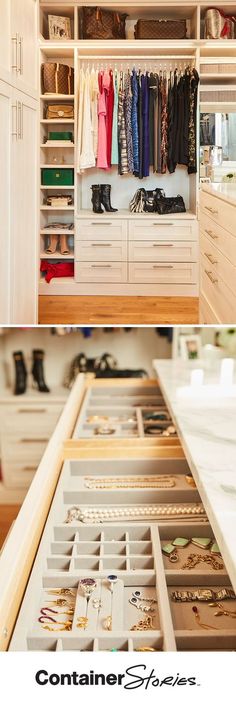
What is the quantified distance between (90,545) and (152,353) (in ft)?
8.61

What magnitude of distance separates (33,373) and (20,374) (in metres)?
0.06

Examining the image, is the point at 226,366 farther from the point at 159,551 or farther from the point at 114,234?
the point at 114,234

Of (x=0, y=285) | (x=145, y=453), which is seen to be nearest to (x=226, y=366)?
(x=145, y=453)

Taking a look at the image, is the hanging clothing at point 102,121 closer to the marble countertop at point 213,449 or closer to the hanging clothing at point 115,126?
the hanging clothing at point 115,126

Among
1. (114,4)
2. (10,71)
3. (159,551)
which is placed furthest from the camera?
(114,4)

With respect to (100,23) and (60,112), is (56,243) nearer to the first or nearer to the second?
(60,112)

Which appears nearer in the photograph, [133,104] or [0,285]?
[0,285]

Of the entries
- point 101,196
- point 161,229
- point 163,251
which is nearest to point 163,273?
point 163,251

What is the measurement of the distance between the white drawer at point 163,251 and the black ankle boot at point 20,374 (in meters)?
0.78

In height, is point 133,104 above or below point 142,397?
above

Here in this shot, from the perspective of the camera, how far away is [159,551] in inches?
52.7

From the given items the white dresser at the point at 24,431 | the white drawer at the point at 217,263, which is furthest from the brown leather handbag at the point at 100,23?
the white dresser at the point at 24,431

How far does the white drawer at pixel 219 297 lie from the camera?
2.63 m

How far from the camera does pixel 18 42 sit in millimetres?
2572
